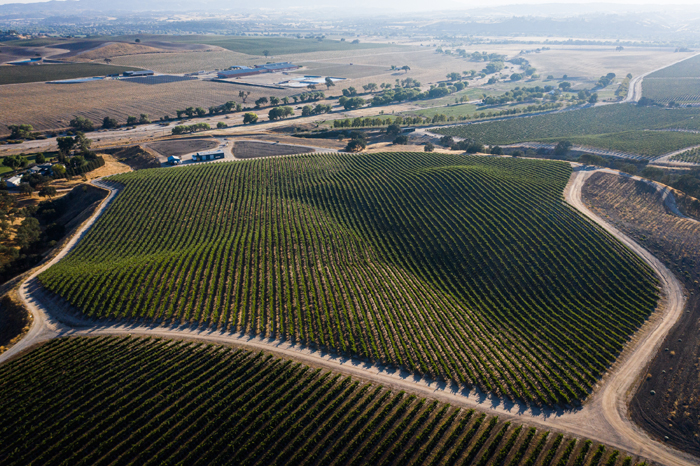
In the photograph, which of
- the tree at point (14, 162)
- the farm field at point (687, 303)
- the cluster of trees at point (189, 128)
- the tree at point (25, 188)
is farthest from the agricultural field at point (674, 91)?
the tree at point (14, 162)

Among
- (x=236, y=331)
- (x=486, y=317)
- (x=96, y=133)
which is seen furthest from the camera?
(x=96, y=133)

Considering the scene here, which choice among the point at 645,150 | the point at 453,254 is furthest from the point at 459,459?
the point at 645,150

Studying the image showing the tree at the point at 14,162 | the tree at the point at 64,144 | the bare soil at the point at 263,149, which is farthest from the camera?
the bare soil at the point at 263,149

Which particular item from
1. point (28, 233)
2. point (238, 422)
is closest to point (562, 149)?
point (238, 422)

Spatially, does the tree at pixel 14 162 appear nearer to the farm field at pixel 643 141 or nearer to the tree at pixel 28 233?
the tree at pixel 28 233

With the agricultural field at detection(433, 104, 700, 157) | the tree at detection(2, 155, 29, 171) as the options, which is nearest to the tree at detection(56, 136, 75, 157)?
the tree at detection(2, 155, 29, 171)

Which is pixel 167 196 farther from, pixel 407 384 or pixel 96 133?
pixel 96 133

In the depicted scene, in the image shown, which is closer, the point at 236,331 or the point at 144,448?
the point at 144,448
